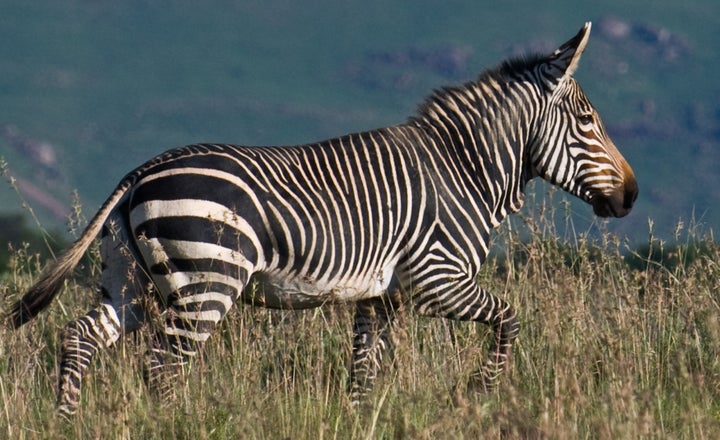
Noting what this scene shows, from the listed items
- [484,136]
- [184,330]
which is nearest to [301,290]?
[184,330]

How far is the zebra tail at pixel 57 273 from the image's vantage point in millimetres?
6398

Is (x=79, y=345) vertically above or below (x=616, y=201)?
below

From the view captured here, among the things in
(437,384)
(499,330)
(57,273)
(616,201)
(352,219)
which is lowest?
(437,384)

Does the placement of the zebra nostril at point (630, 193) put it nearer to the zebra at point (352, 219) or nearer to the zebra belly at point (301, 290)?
the zebra at point (352, 219)

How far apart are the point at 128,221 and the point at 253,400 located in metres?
1.95

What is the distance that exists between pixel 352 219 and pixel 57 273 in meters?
1.90

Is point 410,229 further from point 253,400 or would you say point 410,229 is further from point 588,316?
point 253,400

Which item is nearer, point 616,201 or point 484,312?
point 484,312

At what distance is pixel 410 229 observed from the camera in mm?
6941

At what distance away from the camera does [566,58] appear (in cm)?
759

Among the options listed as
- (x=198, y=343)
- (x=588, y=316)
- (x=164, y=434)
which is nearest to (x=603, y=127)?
(x=588, y=316)

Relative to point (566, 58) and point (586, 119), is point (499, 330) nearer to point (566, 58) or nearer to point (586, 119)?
point (586, 119)

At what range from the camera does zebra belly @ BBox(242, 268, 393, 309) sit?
648 centimetres

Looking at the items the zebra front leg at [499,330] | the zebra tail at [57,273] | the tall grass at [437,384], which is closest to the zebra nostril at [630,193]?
the tall grass at [437,384]
